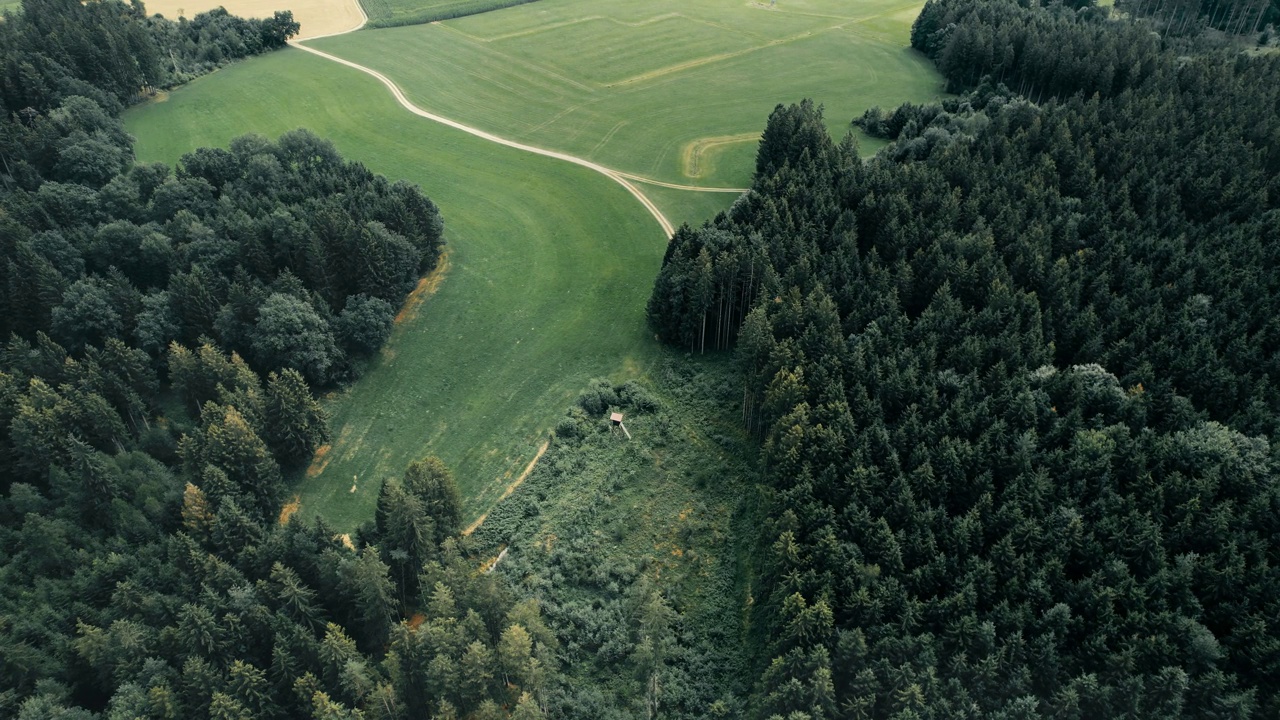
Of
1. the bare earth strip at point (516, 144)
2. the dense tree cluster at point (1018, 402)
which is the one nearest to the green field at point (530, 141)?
the bare earth strip at point (516, 144)

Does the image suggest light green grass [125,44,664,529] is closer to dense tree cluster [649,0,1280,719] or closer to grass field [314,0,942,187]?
grass field [314,0,942,187]

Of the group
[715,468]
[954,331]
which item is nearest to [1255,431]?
[954,331]

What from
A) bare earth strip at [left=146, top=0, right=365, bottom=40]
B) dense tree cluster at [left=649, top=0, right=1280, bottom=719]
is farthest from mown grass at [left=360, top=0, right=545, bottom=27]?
dense tree cluster at [left=649, top=0, right=1280, bottom=719]

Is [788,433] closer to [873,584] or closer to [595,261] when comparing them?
[873,584]

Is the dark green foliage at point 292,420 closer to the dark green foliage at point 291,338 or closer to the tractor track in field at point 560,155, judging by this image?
the dark green foliage at point 291,338

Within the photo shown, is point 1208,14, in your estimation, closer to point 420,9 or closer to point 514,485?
A: point 514,485

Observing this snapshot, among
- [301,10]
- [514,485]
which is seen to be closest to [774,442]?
[514,485]

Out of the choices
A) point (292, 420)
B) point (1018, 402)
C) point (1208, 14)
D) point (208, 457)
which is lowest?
point (292, 420)
